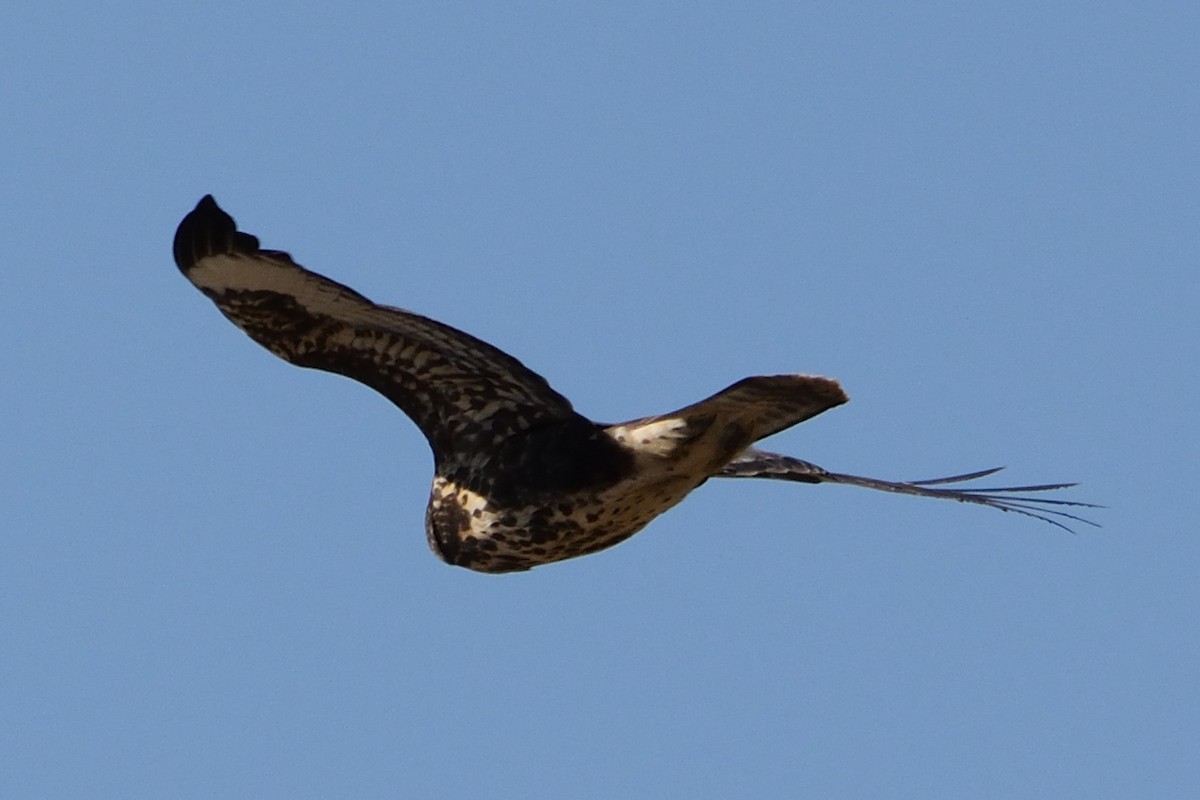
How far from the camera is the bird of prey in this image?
1003cm

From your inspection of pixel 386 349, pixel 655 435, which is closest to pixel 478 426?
pixel 386 349

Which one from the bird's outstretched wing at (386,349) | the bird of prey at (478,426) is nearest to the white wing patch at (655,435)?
the bird of prey at (478,426)

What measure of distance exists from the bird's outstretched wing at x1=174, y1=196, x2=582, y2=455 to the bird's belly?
0.31 metres

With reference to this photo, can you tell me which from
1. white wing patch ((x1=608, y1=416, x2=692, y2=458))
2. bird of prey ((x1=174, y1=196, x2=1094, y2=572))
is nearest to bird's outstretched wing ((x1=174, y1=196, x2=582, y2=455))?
bird of prey ((x1=174, y1=196, x2=1094, y2=572))

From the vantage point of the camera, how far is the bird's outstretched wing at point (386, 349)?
1026cm

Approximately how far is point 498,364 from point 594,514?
818mm

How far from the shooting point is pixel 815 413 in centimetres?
924

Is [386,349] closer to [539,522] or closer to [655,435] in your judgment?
[539,522]

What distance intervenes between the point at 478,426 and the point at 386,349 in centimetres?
53

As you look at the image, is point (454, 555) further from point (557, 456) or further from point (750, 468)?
point (750, 468)

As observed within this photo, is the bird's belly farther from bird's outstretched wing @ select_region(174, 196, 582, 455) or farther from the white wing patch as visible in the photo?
bird's outstretched wing @ select_region(174, 196, 582, 455)

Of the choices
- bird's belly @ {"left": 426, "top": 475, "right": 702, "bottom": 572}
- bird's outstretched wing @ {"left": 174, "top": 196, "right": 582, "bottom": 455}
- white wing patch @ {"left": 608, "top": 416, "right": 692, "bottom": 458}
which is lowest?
bird's belly @ {"left": 426, "top": 475, "right": 702, "bottom": 572}

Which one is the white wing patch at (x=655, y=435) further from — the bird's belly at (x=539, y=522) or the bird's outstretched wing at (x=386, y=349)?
the bird's outstretched wing at (x=386, y=349)

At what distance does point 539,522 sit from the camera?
10461mm
